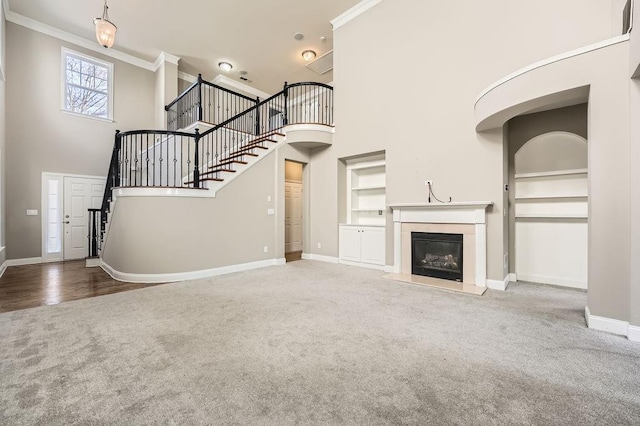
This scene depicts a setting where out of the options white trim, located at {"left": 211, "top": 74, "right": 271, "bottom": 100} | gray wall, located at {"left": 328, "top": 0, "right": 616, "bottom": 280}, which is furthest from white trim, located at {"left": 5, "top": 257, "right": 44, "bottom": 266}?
white trim, located at {"left": 211, "top": 74, "right": 271, "bottom": 100}

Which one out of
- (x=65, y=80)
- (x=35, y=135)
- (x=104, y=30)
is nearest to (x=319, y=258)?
(x=104, y=30)

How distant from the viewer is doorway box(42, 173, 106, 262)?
248 inches

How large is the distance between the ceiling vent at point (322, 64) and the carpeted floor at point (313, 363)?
6881mm

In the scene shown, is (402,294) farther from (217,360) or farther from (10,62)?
(10,62)

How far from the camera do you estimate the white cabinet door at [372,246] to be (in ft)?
18.2

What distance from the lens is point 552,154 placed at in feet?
14.4

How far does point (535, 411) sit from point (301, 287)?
3009 millimetres

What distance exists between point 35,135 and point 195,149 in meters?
4.37

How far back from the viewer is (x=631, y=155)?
2.43 m

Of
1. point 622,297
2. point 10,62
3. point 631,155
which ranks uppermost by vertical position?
point 10,62

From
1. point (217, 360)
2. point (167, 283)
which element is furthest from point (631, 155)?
point (167, 283)

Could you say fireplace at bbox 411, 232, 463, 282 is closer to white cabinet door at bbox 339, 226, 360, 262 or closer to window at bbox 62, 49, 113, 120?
white cabinet door at bbox 339, 226, 360, 262

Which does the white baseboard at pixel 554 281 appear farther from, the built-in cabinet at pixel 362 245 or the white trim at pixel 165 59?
the white trim at pixel 165 59

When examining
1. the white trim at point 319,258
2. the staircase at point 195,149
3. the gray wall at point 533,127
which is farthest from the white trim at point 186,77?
the gray wall at point 533,127
